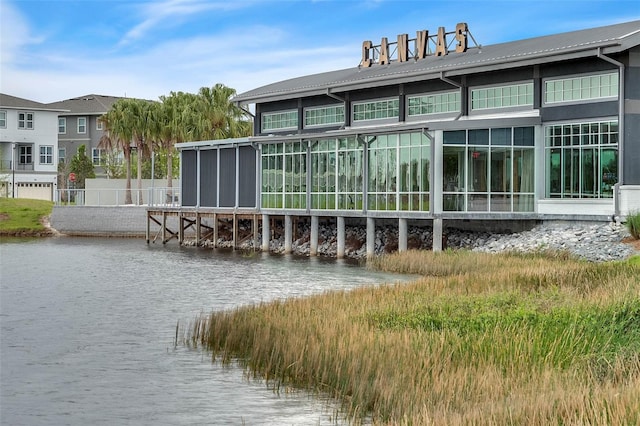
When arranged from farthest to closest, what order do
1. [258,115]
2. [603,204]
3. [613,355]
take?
[258,115]
[603,204]
[613,355]

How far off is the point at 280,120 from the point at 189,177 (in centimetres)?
578

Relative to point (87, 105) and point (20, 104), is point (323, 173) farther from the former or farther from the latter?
point (87, 105)

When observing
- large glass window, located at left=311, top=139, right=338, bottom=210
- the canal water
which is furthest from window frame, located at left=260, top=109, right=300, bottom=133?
the canal water

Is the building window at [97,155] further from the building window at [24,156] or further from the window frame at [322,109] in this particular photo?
the window frame at [322,109]

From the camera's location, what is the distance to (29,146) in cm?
9056

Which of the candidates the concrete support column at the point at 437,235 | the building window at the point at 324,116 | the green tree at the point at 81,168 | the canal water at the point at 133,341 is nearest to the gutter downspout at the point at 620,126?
the concrete support column at the point at 437,235

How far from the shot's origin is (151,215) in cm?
5834

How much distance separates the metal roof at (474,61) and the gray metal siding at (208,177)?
4244 millimetres

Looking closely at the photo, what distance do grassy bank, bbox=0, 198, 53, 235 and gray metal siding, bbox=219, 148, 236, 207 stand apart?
56.6 feet

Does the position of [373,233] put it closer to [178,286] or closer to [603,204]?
[603,204]

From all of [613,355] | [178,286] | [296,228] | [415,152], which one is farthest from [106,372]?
[296,228]

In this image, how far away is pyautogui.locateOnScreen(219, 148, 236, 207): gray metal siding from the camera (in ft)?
166

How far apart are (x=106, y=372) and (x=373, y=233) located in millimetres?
26038

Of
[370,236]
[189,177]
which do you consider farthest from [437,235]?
[189,177]
